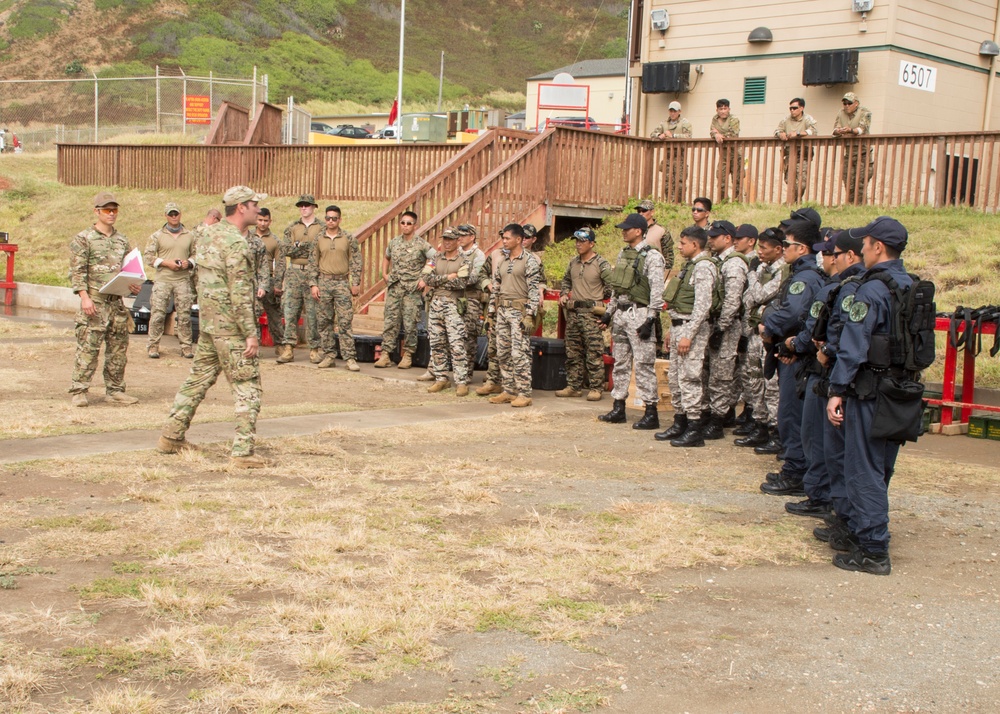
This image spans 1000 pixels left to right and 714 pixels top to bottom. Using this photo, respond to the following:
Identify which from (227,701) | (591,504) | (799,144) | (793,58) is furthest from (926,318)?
(793,58)

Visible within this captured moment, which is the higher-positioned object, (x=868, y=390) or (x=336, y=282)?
(x=336, y=282)

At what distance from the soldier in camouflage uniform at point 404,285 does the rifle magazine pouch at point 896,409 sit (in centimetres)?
787

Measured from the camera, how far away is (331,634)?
4.56 metres

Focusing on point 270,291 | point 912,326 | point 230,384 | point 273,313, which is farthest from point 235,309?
point 273,313

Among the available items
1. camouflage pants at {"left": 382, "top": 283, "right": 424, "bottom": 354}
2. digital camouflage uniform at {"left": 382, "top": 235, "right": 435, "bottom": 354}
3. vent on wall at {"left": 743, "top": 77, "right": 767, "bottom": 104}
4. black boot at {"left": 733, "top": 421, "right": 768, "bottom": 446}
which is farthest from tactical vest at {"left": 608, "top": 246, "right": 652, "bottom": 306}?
vent on wall at {"left": 743, "top": 77, "right": 767, "bottom": 104}

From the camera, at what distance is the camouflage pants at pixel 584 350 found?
11.5 m

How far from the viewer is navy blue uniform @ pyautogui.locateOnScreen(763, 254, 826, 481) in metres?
7.49

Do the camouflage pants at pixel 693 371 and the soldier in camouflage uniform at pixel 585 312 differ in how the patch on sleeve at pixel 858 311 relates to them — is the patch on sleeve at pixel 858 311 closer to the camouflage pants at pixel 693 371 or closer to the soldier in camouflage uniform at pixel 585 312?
the camouflage pants at pixel 693 371

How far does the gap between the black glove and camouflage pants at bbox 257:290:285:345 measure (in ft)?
19.0

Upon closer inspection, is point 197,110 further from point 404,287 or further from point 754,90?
point 404,287

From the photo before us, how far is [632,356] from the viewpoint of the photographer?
35.0 ft

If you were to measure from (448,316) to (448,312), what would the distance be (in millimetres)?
45

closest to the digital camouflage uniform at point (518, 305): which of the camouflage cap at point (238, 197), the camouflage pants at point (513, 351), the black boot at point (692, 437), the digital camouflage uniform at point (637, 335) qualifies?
the camouflage pants at point (513, 351)

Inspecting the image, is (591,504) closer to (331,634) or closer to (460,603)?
(460,603)
